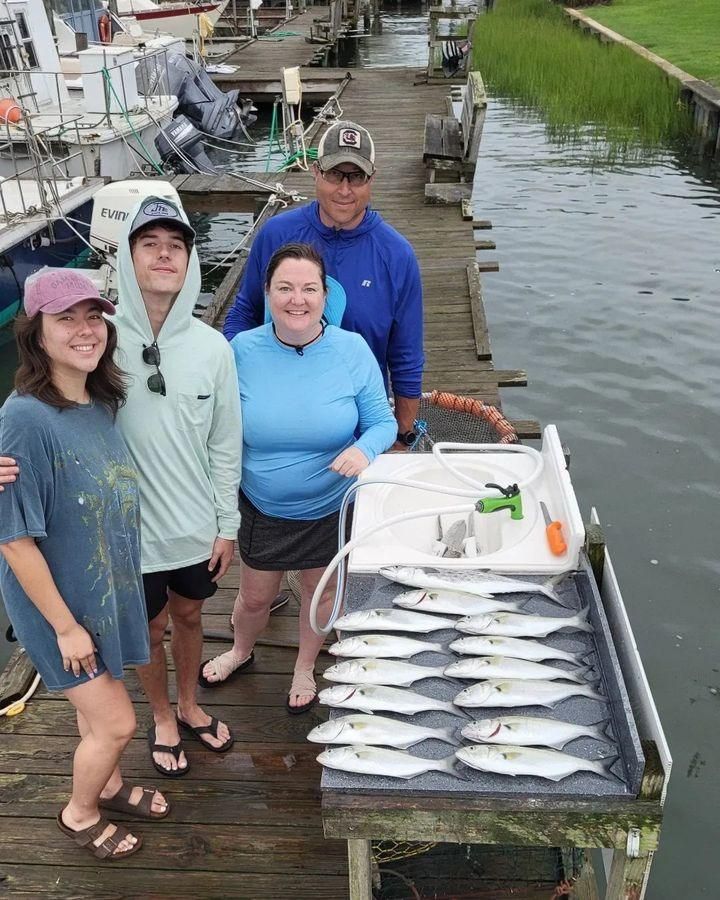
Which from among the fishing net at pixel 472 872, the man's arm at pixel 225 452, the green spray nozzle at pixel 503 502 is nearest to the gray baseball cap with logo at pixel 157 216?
the man's arm at pixel 225 452

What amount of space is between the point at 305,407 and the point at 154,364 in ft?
1.69

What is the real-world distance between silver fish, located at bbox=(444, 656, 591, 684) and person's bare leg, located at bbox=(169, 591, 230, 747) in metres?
1.06

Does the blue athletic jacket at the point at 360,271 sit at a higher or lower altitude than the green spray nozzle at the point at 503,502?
higher

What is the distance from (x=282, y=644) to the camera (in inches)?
140

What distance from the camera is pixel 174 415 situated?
2.26m

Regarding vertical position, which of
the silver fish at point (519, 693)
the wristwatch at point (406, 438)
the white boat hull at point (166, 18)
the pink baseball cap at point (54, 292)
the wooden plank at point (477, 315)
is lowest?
the wooden plank at point (477, 315)

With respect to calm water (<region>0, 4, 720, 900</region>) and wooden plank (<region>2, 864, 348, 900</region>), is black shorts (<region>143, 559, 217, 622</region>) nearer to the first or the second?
wooden plank (<region>2, 864, 348, 900</region>)

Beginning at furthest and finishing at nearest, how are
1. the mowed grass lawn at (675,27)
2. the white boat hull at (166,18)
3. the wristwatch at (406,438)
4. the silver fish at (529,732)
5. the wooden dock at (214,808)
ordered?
1. the white boat hull at (166,18)
2. the mowed grass lawn at (675,27)
3. the wristwatch at (406,438)
4. the wooden dock at (214,808)
5. the silver fish at (529,732)

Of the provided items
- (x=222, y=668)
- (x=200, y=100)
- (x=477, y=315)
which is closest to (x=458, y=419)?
(x=222, y=668)

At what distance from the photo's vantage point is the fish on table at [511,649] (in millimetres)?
2043

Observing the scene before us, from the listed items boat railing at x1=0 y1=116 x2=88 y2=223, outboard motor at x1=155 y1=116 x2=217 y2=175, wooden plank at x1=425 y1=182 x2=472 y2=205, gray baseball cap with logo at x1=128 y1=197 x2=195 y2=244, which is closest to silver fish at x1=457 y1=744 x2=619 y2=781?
gray baseball cap with logo at x1=128 y1=197 x2=195 y2=244

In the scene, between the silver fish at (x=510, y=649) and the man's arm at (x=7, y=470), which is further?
the silver fish at (x=510, y=649)

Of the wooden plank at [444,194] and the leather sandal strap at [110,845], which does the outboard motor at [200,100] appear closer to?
the wooden plank at [444,194]

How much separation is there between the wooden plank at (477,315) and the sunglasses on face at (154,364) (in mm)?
4408
